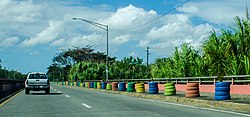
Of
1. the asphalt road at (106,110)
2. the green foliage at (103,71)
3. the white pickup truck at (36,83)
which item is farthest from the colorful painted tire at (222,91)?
the green foliage at (103,71)

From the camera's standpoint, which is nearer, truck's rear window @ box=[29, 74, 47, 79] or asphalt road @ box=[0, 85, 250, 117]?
asphalt road @ box=[0, 85, 250, 117]

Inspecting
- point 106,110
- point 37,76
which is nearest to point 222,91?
point 106,110

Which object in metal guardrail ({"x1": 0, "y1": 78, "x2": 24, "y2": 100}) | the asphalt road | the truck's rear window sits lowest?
the asphalt road

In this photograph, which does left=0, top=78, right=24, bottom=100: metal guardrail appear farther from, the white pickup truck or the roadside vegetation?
the roadside vegetation

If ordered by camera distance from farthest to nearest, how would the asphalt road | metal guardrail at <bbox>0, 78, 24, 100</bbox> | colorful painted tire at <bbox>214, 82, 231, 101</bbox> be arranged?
metal guardrail at <bbox>0, 78, 24, 100</bbox> < colorful painted tire at <bbox>214, 82, 231, 101</bbox> < the asphalt road

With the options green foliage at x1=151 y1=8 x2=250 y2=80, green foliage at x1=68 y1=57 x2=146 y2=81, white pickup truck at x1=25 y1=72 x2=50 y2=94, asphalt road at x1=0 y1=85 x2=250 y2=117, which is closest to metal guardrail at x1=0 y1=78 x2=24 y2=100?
white pickup truck at x1=25 y1=72 x2=50 y2=94

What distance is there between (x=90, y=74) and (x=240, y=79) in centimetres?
6929

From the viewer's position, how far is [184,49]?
35844 mm

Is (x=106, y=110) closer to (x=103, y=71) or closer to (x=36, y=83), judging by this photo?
(x=36, y=83)

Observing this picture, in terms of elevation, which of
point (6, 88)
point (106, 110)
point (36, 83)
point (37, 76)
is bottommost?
point (106, 110)

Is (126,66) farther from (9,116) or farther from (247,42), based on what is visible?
(9,116)

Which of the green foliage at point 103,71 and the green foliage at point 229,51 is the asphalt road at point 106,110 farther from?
the green foliage at point 103,71

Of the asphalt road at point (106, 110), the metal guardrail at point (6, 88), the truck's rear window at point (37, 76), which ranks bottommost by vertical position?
the asphalt road at point (106, 110)

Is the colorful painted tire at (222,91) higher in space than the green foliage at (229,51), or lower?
lower
